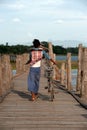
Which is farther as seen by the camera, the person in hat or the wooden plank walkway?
the person in hat

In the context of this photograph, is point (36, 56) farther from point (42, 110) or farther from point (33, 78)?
point (42, 110)

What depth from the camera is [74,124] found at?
9.12m

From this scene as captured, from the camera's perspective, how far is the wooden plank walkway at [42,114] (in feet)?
29.4

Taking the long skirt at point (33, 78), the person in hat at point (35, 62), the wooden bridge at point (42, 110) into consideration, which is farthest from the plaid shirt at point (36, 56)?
the wooden bridge at point (42, 110)

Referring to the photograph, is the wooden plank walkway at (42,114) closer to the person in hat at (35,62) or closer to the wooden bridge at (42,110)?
the wooden bridge at (42,110)

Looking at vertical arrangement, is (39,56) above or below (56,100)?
above

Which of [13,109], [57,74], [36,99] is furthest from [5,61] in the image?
[57,74]

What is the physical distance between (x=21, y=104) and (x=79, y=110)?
177 cm

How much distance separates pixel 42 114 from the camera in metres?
10.4

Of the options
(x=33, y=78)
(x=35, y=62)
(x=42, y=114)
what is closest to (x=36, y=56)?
(x=35, y=62)


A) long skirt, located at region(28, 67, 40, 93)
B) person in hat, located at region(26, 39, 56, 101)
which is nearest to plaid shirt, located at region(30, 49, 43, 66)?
person in hat, located at region(26, 39, 56, 101)

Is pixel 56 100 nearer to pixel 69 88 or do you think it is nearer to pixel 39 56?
pixel 39 56

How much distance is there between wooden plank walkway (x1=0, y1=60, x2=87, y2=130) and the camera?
896 cm

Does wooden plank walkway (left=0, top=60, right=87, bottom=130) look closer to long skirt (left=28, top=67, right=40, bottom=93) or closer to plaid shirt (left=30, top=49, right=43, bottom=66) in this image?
long skirt (left=28, top=67, right=40, bottom=93)
